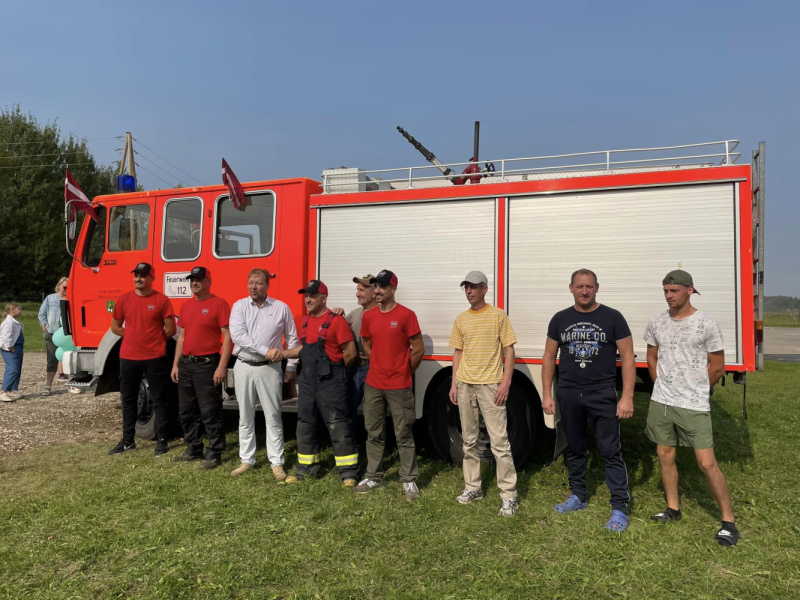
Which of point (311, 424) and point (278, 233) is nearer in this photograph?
point (311, 424)

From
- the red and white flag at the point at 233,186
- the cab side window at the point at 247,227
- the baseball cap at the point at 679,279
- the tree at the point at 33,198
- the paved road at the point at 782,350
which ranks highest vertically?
the tree at the point at 33,198

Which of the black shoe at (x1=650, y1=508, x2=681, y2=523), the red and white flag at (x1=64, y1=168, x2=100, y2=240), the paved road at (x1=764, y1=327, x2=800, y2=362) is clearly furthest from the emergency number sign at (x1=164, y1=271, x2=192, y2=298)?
the paved road at (x1=764, y1=327, x2=800, y2=362)

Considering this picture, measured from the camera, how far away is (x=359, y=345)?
5316 millimetres

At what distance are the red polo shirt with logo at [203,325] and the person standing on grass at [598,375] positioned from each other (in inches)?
124

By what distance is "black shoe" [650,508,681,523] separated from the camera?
13.2 ft

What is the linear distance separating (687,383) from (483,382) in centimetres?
143

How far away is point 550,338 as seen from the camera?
14.0ft

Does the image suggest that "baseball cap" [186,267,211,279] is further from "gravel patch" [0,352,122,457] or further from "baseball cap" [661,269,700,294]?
"baseball cap" [661,269,700,294]

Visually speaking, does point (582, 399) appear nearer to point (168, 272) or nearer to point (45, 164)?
point (168, 272)

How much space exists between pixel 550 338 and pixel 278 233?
3.15 metres

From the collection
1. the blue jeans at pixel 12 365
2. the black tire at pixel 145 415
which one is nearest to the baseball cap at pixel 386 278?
the black tire at pixel 145 415

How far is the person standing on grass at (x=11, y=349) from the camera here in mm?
8602

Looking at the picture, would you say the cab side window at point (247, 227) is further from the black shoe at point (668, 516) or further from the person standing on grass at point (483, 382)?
the black shoe at point (668, 516)

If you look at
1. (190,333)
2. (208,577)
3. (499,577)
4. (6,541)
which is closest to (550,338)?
(499,577)
